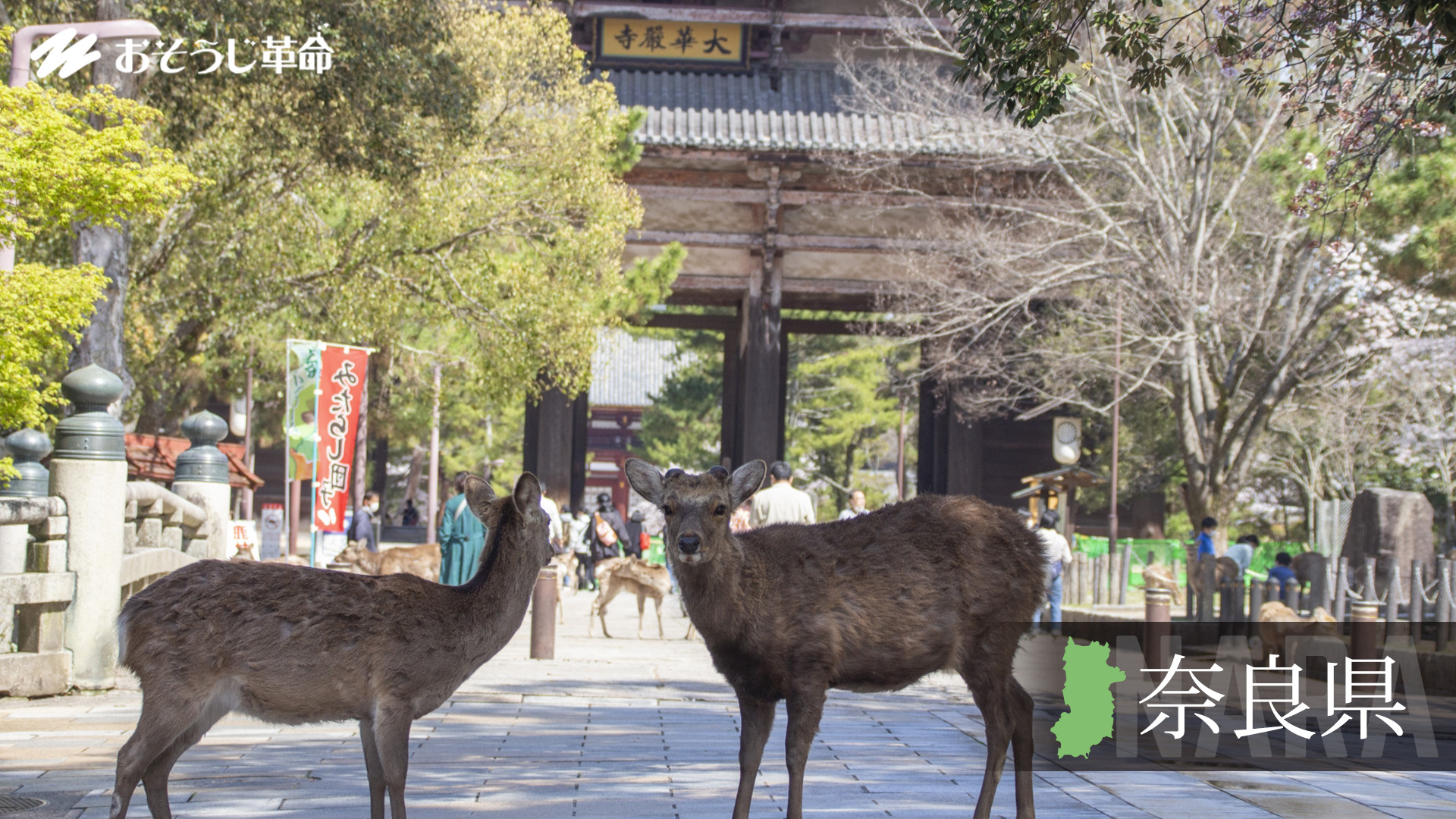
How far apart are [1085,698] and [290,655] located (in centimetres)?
390

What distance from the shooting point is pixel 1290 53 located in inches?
288

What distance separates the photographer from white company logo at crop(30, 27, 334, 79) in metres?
11.6

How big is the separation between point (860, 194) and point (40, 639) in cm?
1692

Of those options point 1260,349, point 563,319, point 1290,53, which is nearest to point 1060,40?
point 1290,53

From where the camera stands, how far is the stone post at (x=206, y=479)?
1333cm

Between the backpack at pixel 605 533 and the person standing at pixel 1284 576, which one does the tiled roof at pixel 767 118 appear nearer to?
the backpack at pixel 605 533

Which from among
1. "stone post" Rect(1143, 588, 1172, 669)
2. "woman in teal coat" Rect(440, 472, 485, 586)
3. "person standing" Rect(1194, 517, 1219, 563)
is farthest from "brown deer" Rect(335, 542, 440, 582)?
"person standing" Rect(1194, 517, 1219, 563)

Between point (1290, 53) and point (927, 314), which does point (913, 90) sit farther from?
point (1290, 53)

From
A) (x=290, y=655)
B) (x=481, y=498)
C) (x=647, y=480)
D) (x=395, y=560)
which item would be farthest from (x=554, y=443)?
(x=290, y=655)

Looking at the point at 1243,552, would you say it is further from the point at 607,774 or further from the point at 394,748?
the point at 394,748

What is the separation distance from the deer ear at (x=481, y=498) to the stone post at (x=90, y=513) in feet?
16.5

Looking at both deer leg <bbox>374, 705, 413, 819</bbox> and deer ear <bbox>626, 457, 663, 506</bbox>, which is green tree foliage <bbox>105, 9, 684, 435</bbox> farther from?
deer leg <bbox>374, 705, 413, 819</bbox>

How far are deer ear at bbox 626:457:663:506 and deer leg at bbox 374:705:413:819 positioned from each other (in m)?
1.34

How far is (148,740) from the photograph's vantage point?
4703mm
